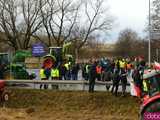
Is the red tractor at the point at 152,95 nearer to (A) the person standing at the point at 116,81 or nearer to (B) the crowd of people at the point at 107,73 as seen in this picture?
(B) the crowd of people at the point at 107,73

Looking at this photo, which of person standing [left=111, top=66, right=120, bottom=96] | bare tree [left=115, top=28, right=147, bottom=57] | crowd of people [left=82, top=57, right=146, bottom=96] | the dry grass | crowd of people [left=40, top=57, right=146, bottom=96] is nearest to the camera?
the dry grass

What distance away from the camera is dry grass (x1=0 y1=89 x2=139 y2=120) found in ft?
72.8

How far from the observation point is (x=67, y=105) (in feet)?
81.1

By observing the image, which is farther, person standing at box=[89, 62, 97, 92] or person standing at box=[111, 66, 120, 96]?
person standing at box=[89, 62, 97, 92]

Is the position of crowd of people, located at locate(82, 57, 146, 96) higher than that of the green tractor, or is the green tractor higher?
the green tractor

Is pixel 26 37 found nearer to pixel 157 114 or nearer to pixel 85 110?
pixel 85 110

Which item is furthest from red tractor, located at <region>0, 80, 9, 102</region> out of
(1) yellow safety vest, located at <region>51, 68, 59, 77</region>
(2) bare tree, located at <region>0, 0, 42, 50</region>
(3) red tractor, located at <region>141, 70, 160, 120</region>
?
(2) bare tree, located at <region>0, 0, 42, 50</region>

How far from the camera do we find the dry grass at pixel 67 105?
874 inches

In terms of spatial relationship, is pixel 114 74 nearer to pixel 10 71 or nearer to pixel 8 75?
pixel 8 75

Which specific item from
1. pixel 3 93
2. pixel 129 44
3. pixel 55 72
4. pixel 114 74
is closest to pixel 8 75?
pixel 55 72

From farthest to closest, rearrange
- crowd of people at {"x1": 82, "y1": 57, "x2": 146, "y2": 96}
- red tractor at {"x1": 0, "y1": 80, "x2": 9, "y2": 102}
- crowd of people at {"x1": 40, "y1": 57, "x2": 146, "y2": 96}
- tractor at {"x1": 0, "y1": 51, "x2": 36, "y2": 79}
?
tractor at {"x1": 0, "y1": 51, "x2": 36, "y2": 79} < red tractor at {"x1": 0, "y1": 80, "x2": 9, "y2": 102} < crowd of people at {"x1": 40, "y1": 57, "x2": 146, "y2": 96} < crowd of people at {"x1": 82, "y1": 57, "x2": 146, "y2": 96}

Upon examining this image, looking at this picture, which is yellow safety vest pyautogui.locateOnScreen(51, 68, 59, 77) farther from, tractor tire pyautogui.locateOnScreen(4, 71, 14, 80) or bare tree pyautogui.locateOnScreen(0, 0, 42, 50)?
bare tree pyautogui.locateOnScreen(0, 0, 42, 50)

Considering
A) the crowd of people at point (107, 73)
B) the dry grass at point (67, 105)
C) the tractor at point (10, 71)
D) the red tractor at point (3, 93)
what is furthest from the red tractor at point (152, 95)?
the tractor at point (10, 71)

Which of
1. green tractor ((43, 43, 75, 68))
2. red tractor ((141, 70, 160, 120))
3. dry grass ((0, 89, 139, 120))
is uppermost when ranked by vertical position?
green tractor ((43, 43, 75, 68))
